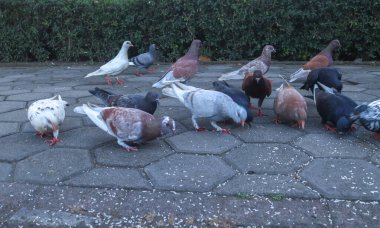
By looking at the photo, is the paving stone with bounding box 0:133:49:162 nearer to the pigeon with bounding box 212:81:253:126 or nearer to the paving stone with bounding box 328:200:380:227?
the pigeon with bounding box 212:81:253:126

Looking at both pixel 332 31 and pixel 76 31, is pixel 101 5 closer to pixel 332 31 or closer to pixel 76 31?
pixel 76 31

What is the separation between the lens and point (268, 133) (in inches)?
Result: 165

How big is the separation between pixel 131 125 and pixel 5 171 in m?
1.07

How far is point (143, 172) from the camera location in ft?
10.8

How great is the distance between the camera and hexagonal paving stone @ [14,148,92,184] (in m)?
3.19

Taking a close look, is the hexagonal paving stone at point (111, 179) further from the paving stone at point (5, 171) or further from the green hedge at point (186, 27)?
the green hedge at point (186, 27)

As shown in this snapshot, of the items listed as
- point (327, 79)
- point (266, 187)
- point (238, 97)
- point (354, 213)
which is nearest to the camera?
point (354, 213)

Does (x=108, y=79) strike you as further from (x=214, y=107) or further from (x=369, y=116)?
(x=369, y=116)

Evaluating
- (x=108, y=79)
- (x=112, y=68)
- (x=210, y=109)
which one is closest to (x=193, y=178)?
(x=210, y=109)

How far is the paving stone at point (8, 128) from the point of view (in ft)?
13.8

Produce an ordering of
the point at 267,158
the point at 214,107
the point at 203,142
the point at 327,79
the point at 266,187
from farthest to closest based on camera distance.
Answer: the point at 327,79, the point at 214,107, the point at 203,142, the point at 267,158, the point at 266,187

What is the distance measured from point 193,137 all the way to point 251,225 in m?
1.62

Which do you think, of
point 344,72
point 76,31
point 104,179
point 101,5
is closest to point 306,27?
point 344,72

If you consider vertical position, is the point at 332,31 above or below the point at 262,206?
above
